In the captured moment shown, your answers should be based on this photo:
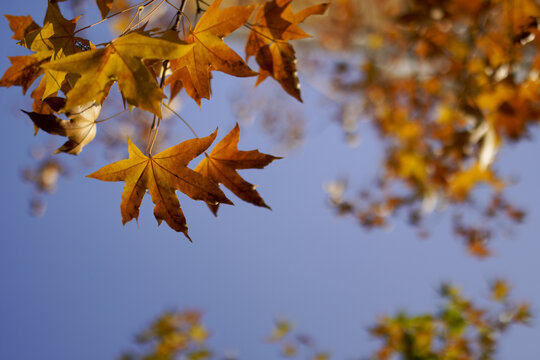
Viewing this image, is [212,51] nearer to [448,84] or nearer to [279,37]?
[279,37]

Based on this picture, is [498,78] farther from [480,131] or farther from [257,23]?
[257,23]

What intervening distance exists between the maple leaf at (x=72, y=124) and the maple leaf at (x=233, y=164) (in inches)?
13.0

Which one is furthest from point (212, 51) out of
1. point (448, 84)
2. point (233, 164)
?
point (448, 84)

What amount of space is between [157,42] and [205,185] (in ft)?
1.17

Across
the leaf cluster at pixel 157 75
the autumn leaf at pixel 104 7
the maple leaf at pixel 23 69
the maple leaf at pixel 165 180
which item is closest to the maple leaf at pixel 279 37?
the leaf cluster at pixel 157 75

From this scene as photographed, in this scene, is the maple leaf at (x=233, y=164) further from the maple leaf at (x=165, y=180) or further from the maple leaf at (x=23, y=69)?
the maple leaf at (x=23, y=69)

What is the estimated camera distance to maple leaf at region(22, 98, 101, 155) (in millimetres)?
768

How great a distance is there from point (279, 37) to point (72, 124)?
600 mm

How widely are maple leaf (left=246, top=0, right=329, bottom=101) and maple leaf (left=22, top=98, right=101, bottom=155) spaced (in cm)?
47

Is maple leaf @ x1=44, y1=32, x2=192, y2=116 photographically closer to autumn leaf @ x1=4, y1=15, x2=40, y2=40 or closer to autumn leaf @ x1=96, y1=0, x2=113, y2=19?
autumn leaf @ x1=96, y1=0, x2=113, y2=19

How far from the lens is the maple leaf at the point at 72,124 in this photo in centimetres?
77

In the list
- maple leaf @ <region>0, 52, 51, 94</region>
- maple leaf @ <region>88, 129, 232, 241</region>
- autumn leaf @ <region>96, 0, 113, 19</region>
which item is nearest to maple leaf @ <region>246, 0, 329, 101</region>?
maple leaf @ <region>88, 129, 232, 241</region>

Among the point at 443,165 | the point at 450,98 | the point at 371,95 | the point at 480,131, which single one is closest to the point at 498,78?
the point at 480,131

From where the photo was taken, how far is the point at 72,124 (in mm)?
787
